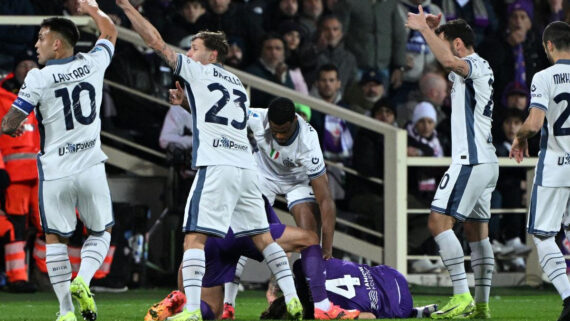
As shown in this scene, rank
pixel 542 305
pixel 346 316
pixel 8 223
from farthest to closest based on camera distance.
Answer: pixel 8 223, pixel 542 305, pixel 346 316

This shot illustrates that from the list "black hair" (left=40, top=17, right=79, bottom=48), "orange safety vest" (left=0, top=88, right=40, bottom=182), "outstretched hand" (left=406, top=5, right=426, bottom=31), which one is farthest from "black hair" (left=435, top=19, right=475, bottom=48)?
"orange safety vest" (left=0, top=88, right=40, bottom=182)

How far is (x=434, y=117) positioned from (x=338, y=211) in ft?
5.15

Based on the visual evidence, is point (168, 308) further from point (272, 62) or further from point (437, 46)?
point (272, 62)

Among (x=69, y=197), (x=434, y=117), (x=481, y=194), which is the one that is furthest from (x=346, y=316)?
(x=434, y=117)

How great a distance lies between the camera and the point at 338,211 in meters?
12.6

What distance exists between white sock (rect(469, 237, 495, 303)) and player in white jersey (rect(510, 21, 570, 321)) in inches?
28.1

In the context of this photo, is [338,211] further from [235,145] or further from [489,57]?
[235,145]

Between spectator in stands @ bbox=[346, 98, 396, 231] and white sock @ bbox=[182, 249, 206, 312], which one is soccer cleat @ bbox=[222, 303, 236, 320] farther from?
spectator in stands @ bbox=[346, 98, 396, 231]

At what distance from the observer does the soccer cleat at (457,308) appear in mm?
8445

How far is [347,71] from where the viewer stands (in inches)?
548

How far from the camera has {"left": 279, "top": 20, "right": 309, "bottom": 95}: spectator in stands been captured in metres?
13.5

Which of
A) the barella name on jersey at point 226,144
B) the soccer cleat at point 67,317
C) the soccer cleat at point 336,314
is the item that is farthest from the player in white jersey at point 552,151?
the soccer cleat at point 67,317

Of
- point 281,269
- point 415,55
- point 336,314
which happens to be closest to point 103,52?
point 281,269

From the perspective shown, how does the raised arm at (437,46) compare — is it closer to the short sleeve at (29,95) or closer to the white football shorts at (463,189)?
the white football shorts at (463,189)
